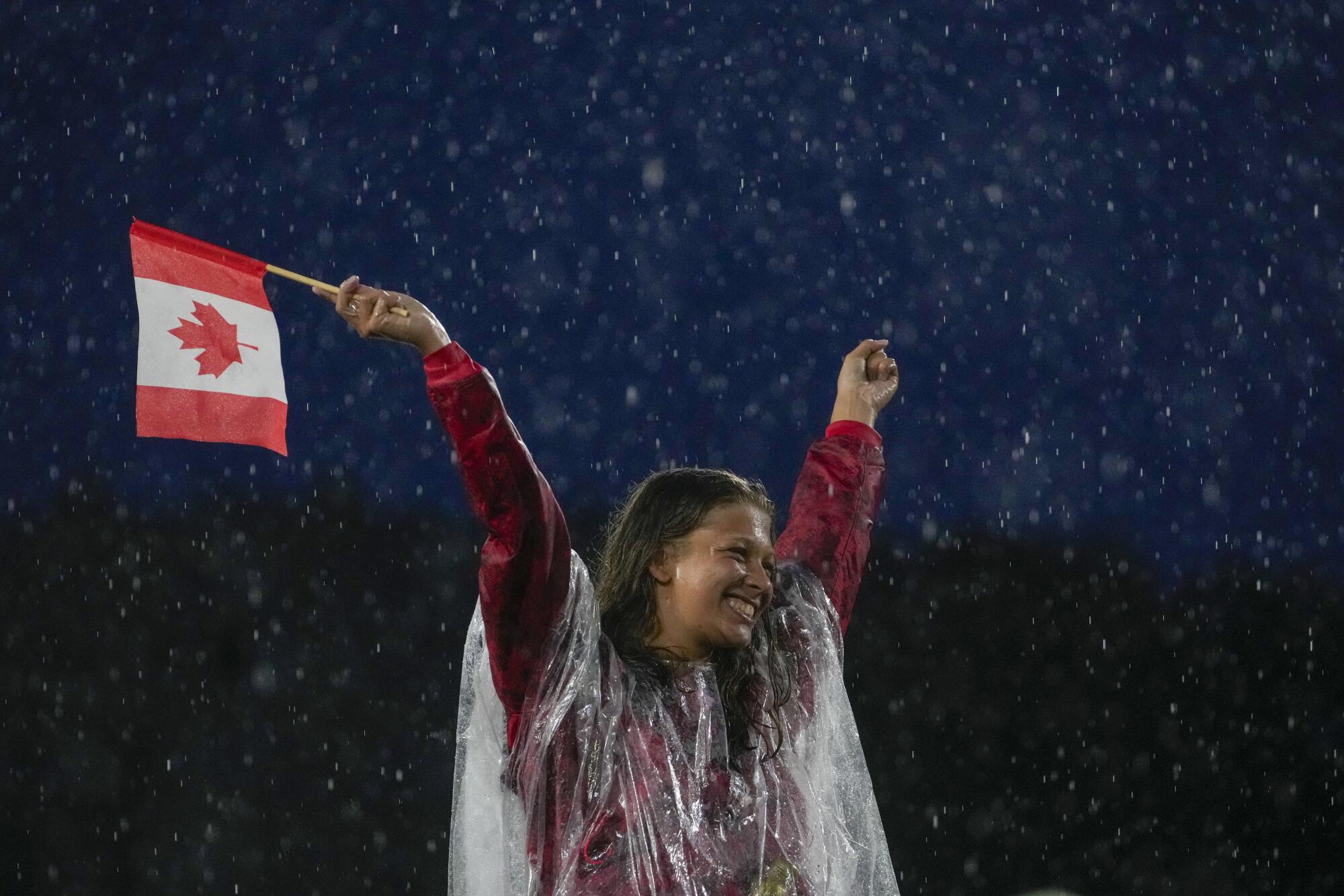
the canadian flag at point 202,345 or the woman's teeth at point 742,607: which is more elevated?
the canadian flag at point 202,345

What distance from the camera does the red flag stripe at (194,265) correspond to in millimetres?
2174

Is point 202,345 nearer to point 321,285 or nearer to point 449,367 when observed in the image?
point 321,285

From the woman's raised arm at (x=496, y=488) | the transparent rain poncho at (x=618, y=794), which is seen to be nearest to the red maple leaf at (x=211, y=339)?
the woman's raised arm at (x=496, y=488)

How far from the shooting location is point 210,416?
2.18 meters

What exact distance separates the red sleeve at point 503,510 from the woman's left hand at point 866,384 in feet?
2.49

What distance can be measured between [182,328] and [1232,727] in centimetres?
532

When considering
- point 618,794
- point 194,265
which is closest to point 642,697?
point 618,794

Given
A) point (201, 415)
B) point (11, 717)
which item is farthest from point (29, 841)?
point (201, 415)

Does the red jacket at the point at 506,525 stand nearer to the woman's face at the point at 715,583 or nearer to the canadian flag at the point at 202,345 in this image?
the woman's face at the point at 715,583

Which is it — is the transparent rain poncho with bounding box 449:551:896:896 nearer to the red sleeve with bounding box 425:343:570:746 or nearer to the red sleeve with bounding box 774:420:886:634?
the red sleeve with bounding box 425:343:570:746

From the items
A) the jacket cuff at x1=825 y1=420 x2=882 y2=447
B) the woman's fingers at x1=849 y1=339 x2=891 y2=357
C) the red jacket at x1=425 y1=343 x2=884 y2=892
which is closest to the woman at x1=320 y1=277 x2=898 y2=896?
the red jacket at x1=425 y1=343 x2=884 y2=892

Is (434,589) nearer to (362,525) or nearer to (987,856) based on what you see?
(362,525)

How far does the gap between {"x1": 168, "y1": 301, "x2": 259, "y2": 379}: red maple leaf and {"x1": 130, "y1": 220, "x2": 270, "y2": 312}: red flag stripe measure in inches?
1.6

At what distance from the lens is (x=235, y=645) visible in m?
6.39
